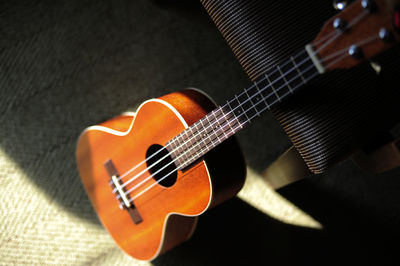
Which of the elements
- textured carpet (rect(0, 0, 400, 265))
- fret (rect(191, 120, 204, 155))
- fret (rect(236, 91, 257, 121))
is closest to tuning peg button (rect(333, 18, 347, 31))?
fret (rect(236, 91, 257, 121))

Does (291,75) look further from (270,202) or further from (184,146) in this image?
(270,202)

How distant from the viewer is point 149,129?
38.0 inches

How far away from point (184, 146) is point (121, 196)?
0.33 meters

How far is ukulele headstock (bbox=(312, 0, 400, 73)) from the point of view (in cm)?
56

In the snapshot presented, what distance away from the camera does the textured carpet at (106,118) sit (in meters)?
1.25

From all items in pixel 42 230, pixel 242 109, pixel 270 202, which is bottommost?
pixel 270 202

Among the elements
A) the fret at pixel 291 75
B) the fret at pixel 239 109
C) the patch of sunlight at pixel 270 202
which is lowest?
the patch of sunlight at pixel 270 202

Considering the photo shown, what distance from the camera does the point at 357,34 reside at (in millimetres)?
602

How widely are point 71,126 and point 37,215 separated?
327 mm

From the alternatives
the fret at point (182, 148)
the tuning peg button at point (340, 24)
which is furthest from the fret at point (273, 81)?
the fret at point (182, 148)

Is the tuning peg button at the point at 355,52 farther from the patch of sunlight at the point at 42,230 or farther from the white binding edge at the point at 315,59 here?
the patch of sunlight at the point at 42,230

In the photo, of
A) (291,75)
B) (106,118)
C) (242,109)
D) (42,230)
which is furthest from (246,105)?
(42,230)

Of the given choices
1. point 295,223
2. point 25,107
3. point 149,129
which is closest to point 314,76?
point 149,129

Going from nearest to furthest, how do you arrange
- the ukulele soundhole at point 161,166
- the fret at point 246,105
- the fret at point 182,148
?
1. the fret at point 246,105
2. the fret at point 182,148
3. the ukulele soundhole at point 161,166
